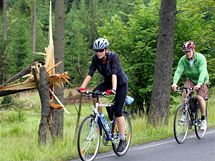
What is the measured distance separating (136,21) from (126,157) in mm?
9546

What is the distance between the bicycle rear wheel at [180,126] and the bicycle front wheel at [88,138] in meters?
2.31

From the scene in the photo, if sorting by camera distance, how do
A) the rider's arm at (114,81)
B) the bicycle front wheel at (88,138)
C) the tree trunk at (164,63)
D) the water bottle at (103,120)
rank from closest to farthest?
the bicycle front wheel at (88,138)
the rider's arm at (114,81)
the water bottle at (103,120)
the tree trunk at (164,63)

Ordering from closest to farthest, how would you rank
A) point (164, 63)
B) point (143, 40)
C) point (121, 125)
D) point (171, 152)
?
point (121, 125) < point (171, 152) < point (164, 63) < point (143, 40)

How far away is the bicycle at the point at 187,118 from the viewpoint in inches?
386

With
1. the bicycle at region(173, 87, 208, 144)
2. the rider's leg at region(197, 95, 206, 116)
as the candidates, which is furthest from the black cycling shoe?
the rider's leg at region(197, 95, 206, 116)

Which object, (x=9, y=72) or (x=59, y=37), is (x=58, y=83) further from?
(x=9, y=72)

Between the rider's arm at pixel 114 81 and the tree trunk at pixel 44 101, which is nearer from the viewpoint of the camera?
the rider's arm at pixel 114 81

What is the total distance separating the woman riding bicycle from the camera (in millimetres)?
7938

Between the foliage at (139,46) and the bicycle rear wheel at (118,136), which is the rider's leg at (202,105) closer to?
the bicycle rear wheel at (118,136)

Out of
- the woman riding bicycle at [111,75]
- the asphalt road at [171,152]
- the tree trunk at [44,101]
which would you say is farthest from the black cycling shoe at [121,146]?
the tree trunk at [44,101]

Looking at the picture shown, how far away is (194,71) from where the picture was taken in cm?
1017

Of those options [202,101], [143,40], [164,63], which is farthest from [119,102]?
[143,40]

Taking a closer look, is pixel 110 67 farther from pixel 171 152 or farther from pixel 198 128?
pixel 198 128

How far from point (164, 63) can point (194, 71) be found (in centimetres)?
206
